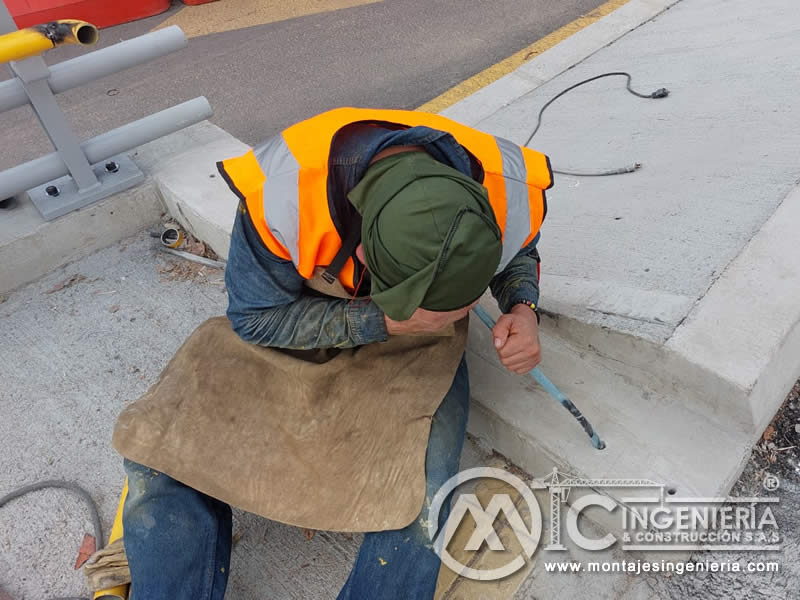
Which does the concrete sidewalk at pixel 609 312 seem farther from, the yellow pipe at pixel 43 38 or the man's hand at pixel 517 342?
the yellow pipe at pixel 43 38

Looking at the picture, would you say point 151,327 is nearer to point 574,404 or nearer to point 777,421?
point 574,404

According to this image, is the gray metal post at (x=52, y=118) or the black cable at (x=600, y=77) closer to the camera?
the gray metal post at (x=52, y=118)

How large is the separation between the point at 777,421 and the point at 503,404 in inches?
31.9

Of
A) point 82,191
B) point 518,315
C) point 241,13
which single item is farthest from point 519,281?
point 241,13

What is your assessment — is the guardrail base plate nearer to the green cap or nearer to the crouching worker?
the crouching worker

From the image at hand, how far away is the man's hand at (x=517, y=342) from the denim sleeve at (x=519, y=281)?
0.31ft

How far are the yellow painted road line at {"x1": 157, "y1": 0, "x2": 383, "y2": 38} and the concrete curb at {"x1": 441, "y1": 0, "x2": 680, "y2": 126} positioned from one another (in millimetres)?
2139

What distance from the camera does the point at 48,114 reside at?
8.70 ft

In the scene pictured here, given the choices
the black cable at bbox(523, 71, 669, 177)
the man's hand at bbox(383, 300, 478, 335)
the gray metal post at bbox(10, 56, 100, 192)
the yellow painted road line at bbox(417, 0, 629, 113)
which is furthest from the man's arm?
the yellow painted road line at bbox(417, 0, 629, 113)

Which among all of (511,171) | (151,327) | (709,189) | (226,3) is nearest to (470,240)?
(511,171)

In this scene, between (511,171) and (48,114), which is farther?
(48,114)

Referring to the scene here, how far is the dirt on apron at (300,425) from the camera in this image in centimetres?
172

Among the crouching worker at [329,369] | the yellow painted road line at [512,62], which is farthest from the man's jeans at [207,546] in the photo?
the yellow painted road line at [512,62]

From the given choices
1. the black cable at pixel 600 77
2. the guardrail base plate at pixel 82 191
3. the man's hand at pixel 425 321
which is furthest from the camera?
the guardrail base plate at pixel 82 191
